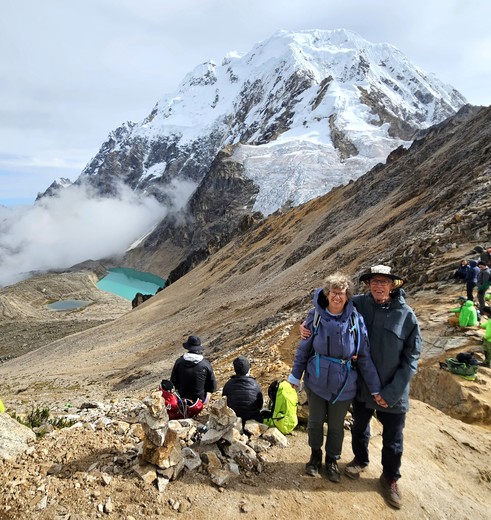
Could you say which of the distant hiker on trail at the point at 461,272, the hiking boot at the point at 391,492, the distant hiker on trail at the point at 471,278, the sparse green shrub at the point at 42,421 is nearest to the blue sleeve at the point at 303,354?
the hiking boot at the point at 391,492

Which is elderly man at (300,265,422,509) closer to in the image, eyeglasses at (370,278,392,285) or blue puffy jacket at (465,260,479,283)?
eyeglasses at (370,278,392,285)

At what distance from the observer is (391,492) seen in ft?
16.7

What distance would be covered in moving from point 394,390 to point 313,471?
62.4 inches

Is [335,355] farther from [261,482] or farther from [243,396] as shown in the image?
[243,396]

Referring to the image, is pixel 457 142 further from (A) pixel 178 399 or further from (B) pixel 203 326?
(A) pixel 178 399

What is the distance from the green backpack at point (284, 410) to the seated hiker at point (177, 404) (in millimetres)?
1307

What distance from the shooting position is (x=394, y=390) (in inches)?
188

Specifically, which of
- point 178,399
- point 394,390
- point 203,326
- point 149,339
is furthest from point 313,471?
point 149,339

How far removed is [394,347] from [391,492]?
6.34 feet

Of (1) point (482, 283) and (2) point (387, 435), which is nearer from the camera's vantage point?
(2) point (387, 435)

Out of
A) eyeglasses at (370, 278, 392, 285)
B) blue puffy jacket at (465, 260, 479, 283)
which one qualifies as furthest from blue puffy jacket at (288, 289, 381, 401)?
blue puffy jacket at (465, 260, 479, 283)

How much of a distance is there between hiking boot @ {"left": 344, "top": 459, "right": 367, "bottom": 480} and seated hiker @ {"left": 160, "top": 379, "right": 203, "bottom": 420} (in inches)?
107

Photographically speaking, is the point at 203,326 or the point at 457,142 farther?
the point at 457,142

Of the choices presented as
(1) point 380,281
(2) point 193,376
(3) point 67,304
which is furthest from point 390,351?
(3) point 67,304
